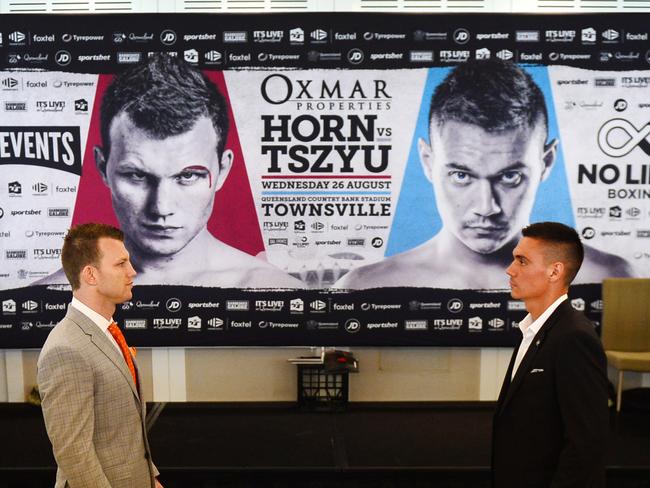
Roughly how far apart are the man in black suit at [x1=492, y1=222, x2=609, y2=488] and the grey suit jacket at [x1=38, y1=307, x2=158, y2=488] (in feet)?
3.79

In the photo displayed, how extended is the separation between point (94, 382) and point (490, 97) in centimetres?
309

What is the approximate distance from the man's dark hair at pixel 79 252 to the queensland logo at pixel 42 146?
7.27 feet

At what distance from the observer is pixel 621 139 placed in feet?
12.6

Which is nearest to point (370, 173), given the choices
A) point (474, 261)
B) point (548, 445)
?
point (474, 261)

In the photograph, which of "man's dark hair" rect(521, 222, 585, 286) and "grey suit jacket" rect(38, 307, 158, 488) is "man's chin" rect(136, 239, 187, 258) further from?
"man's dark hair" rect(521, 222, 585, 286)

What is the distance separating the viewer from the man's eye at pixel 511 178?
3820mm

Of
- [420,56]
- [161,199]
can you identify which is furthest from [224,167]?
[420,56]

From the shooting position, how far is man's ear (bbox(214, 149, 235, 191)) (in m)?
3.82

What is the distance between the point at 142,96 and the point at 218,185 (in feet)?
2.51

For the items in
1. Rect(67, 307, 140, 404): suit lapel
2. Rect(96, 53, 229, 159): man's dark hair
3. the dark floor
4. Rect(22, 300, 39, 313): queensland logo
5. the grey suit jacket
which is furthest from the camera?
Rect(22, 300, 39, 313): queensland logo

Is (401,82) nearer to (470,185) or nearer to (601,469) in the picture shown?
(470,185)

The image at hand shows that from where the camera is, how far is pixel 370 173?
3.85 meters

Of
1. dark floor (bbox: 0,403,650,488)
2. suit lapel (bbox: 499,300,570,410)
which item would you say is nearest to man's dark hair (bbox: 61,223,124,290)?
suit lapel (bbox: 499,300,570,410)

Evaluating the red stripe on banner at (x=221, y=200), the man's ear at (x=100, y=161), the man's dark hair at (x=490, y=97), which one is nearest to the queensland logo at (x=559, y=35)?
the man's dark hair at (x=490, y=97)
